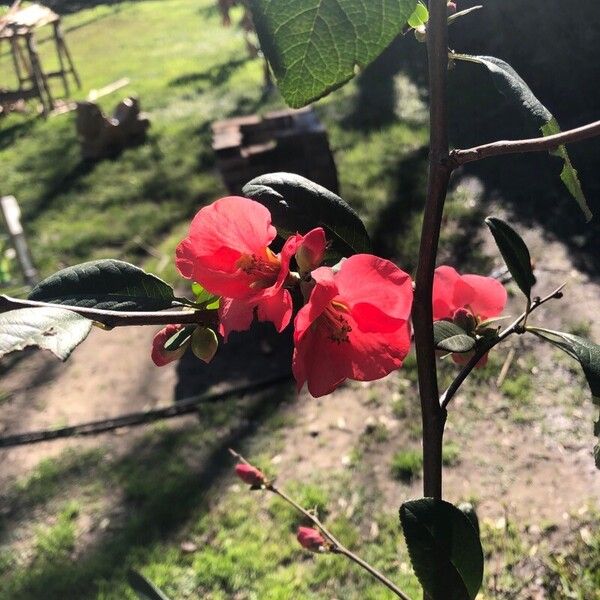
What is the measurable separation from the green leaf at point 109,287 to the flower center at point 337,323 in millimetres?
154

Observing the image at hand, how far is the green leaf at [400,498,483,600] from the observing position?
0.60 metres

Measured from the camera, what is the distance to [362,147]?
4480mm

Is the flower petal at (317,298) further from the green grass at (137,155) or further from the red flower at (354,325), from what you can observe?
the green grass at (137,155)

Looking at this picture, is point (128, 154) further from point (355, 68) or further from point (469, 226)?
point (355, 68)

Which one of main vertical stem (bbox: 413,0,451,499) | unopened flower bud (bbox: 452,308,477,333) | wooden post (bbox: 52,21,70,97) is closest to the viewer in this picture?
main vertical stem (bbox: 413,0,451,499)

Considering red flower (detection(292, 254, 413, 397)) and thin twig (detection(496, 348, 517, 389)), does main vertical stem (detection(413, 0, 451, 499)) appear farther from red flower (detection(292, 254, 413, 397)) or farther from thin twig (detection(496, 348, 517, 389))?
thin twig (detection(496, 348, 517, 389))

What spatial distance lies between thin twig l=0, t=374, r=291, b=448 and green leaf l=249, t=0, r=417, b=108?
247 cm

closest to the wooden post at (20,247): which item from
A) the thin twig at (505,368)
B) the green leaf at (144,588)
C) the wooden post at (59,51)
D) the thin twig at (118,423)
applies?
the thin twig at (118,423)

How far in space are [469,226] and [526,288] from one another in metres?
2.81

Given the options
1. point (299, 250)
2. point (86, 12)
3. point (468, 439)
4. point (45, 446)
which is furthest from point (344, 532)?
point (86, 12)

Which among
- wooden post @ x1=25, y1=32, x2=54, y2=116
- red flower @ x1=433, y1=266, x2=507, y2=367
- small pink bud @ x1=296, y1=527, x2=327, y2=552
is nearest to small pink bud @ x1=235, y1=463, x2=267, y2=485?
small pink bud @ x1=296, y1=527, x2=327, y2=552

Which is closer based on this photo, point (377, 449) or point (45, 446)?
point (377, 449)

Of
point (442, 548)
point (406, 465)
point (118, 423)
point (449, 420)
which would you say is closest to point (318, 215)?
point (442, 548)

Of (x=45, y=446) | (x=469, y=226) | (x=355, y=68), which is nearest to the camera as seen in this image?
(x=355, y=68)
